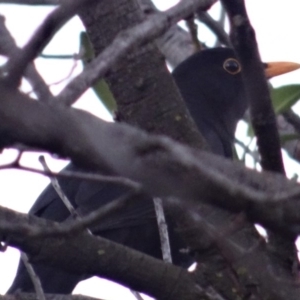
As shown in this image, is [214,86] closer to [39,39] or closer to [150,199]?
[150,199]

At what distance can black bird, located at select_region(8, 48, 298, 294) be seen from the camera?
3.96 meters

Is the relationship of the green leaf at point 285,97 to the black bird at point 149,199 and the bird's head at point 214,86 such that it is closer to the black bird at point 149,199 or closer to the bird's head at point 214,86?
the black bird at point 149,199

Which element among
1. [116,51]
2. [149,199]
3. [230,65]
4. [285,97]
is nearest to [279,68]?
[230,65]

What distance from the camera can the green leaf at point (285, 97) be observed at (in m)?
3.62

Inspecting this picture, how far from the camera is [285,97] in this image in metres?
3.71

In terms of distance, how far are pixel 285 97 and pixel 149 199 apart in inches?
33.2

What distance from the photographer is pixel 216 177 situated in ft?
3.89

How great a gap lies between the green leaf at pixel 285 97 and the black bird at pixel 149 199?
0.68 metres

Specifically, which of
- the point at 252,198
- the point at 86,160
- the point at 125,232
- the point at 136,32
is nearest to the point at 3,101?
the point at 86,160

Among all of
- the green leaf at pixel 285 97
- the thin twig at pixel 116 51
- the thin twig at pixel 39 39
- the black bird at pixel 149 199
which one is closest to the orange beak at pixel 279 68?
the black bird at pixel 149 199

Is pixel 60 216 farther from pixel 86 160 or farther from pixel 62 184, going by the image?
pixel 86 160

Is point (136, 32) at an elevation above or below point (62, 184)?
above

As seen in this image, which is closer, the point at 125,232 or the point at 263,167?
the point at 263,167

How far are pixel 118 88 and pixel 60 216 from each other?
1.55m
